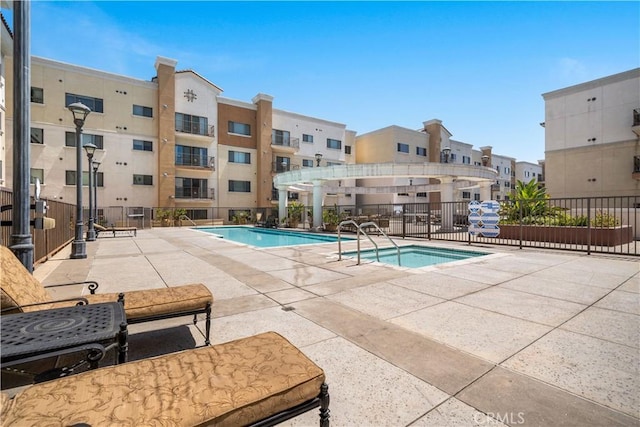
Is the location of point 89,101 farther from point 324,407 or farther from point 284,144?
point 324,407

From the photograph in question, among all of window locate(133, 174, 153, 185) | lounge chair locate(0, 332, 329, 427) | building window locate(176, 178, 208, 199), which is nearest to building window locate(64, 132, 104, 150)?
window locate(133, 174, 153, 185)

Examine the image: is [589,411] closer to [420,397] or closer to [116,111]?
[420,397]

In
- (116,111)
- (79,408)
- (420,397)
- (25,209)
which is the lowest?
(420,397)

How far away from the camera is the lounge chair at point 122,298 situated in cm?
275

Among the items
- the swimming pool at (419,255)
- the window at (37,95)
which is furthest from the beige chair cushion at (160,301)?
the window at (37,95)

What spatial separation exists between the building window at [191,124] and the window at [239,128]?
3134 mm

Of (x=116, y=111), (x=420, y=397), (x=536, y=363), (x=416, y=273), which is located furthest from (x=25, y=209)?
(x=116, y=111)

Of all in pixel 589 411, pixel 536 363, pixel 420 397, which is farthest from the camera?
pixel 536 363

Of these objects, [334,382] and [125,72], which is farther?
[125,72]

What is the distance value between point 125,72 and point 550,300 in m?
37.1

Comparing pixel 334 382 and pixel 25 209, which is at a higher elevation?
pixel 25 209

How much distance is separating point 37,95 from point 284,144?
23.4 meters

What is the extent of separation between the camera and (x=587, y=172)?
2658cm

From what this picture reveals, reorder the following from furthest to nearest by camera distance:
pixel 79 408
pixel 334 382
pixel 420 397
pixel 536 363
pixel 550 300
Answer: pixel 550 300
pixel 536 363
pixel 334 382
pixel 420 397
pixel 79 408
